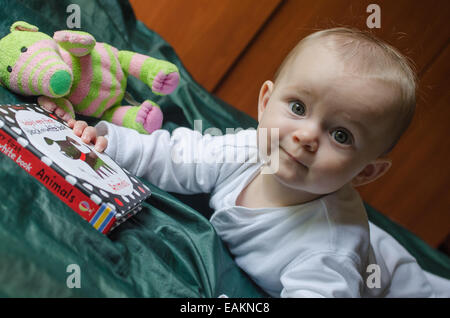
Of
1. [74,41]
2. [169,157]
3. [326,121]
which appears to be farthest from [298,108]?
[74,41]

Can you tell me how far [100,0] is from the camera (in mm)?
1123

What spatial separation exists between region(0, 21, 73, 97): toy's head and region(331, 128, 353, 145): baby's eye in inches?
19.5

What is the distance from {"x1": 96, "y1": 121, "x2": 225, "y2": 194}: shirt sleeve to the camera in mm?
843

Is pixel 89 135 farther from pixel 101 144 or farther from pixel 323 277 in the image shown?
pixel 323 277

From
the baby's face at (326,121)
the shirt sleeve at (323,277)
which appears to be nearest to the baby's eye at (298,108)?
the baby's face at (326,121)

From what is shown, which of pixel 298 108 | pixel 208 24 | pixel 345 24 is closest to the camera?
pixel 298 108

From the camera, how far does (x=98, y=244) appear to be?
60 cm

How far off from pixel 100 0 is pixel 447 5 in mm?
1395

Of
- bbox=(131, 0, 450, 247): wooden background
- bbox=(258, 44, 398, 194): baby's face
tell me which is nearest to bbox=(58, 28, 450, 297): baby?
bbox=(258, 44, 398, 194): baby's face

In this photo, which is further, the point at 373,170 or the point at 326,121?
the point at 373,170

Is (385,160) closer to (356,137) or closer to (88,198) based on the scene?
(356,137)

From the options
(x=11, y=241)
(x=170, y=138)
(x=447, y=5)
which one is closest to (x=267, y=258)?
(x=170, y=138)

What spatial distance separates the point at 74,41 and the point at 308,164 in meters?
0.51

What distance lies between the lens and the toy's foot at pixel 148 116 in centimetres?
95
